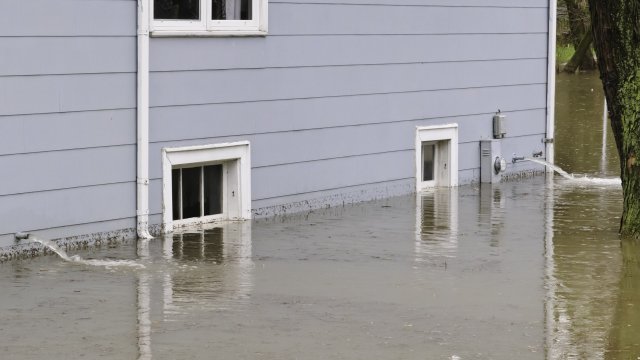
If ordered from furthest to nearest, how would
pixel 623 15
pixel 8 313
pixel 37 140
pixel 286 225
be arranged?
pixel 286 225
pixel 623 15
pixel 37 140
pixel 8 313

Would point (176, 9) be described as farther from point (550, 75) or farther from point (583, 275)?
point (550, 75)

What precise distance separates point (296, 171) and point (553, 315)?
4745 mm

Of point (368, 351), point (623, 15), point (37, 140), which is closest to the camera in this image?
point (368, 351)

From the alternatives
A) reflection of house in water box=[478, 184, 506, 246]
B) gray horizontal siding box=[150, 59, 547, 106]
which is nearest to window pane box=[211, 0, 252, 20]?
gray horizontal siding box=[150, 59, 547, 106]

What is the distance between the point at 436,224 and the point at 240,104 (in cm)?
216

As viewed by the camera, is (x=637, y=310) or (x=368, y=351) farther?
(x=637, y=310)

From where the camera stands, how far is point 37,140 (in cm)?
1009

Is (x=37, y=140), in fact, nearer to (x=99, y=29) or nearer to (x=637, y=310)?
(x=99, y=29)

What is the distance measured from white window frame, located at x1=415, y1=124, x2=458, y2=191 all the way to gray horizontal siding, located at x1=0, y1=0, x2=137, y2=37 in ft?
14.8

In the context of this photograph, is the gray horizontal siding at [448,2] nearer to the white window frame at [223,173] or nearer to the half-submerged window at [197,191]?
the white window frame at [223,173]

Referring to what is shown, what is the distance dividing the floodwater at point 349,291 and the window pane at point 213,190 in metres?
0.42

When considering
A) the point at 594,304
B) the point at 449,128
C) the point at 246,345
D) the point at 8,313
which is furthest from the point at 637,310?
the point at 449,128

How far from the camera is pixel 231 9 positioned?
39.0ft

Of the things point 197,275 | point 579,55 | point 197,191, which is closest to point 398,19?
point 197,191
